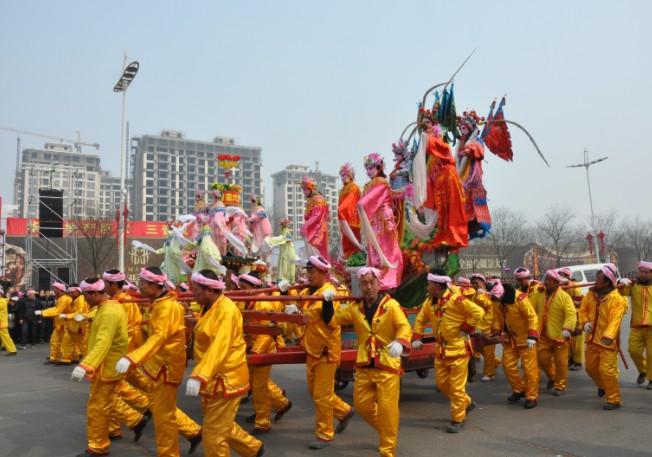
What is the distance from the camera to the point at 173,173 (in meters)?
110

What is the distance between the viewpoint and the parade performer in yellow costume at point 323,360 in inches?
216

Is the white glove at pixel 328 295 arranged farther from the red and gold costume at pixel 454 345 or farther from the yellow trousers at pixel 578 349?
the yellow trousers at pixel 578 349

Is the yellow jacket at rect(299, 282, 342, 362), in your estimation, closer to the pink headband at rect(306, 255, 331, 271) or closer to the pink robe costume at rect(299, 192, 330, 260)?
the pink headband at rect(306, 255, 331, 271)

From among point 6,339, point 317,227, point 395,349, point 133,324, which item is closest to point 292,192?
point 6,339

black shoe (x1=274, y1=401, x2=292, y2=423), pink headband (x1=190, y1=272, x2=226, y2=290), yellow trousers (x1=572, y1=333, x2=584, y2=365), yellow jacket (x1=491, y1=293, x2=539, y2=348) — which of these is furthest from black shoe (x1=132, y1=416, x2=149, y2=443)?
yellow trousers (x1=572, y1=333, x2=584, y2=365)

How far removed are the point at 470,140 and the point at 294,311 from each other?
5.15m

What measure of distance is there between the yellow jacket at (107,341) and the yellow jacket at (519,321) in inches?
198

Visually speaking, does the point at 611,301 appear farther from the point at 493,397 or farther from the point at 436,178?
the point at 436,178

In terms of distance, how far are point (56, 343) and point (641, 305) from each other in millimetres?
12036

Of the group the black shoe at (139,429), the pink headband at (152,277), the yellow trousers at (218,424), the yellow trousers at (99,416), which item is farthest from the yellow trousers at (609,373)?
the yellow trousers at (99,416)

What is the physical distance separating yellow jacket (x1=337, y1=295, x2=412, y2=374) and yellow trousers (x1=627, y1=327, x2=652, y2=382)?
15.0ft

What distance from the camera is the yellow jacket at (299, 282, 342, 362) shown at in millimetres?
5684

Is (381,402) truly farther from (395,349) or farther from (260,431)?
(260,431)

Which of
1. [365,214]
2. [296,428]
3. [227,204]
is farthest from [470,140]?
[227,204]
